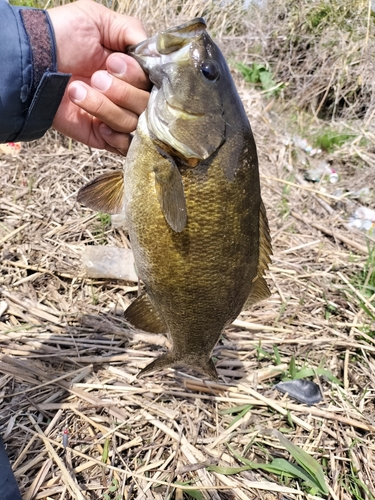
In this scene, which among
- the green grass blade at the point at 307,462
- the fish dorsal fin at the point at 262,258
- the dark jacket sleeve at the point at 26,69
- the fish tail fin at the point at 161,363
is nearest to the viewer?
the dark jacket sleeve at the point at 26,69

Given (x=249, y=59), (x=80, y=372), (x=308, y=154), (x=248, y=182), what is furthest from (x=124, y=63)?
(x=249, y=59)

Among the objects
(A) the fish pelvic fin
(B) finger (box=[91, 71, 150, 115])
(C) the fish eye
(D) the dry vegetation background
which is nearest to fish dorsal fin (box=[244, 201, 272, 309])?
(A) the fish pelvic fin

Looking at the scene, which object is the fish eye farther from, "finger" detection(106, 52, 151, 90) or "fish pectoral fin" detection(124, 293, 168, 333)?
"fish pectoral fin" detection(124, 293, 168, 333)

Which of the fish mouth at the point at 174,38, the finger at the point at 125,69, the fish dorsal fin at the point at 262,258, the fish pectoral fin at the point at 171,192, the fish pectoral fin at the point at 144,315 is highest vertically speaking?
the fish mouth at the point at 174,38

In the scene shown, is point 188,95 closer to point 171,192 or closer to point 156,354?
point 171,192

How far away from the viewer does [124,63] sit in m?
1.61

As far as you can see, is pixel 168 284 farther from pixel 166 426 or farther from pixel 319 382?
pixel 319 382

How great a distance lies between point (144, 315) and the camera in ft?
5.98

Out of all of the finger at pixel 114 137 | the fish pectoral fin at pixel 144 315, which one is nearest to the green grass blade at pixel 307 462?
the fish pectoral fin at pixel 144 315

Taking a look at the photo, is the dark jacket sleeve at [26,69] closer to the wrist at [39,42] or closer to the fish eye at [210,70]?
the wrist at [39,42]

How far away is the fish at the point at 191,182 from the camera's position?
149cm

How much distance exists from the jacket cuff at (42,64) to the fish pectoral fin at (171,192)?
492 millimetres

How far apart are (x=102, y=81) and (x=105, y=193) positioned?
0.41 m

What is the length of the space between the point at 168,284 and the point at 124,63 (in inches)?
32.1
